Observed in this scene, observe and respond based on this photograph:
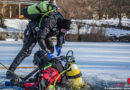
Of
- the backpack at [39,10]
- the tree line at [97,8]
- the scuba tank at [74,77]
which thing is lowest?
the scuba tank at [74,77]

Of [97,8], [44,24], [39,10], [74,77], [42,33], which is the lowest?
[74,77]

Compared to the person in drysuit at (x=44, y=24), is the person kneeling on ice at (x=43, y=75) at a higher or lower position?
lower

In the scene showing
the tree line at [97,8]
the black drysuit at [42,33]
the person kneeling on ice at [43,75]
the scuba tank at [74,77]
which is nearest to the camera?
the person kneeling on ice at [43,75]

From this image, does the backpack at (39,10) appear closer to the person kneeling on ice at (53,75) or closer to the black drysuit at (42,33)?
the black drysuit at (42,33)

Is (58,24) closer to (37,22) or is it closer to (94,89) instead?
(37,22)

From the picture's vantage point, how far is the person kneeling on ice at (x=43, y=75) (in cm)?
354

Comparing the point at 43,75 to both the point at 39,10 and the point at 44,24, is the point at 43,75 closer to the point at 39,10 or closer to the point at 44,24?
the point at 44,24

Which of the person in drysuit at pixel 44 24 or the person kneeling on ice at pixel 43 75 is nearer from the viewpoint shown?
the person kneeling on ice at pixel 43 75

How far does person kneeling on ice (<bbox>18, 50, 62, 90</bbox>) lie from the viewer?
3543 mm

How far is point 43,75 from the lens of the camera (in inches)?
141

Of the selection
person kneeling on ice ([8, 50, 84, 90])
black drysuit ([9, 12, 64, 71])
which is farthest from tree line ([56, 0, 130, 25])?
person kneeling on ice ([8, 50, 84, 90])

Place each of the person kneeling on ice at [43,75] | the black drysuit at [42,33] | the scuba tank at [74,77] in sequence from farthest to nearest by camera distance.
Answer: the black drysuit at [42,33] → the scuba tank at [74,77] → the person kneeling on ice at [43,75]

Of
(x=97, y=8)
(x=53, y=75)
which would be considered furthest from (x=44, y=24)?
(x=97, y=8)

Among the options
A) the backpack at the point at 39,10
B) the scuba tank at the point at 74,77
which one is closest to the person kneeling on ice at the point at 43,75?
the scuba tank at the point at 74,77
